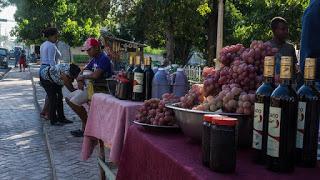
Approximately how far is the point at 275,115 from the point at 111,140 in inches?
85.2

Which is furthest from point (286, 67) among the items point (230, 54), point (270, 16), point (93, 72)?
point (270, 16)

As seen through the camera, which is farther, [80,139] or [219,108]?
[80,139]

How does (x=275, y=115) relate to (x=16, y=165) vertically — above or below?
above

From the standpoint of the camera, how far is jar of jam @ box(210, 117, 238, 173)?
1693 mm

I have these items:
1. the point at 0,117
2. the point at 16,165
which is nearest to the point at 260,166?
the point at 16,165

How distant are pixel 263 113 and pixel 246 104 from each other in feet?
0.81

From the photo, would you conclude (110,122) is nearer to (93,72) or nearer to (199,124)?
(199,124)

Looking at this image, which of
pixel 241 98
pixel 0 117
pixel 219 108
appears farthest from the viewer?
pixel 0 117

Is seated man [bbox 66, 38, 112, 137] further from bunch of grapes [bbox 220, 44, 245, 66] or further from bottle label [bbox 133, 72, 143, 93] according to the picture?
bunch of grapes [bbox 220, 44, 245, 66]

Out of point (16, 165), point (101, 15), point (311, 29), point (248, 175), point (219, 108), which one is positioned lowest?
point (16, 165)

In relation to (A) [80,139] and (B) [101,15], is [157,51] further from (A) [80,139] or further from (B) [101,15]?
(A) [80,139]

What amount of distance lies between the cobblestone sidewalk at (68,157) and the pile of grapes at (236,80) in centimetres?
328

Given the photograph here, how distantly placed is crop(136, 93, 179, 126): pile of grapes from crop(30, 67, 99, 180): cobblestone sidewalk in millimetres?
2691

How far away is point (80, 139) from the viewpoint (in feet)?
24.5
